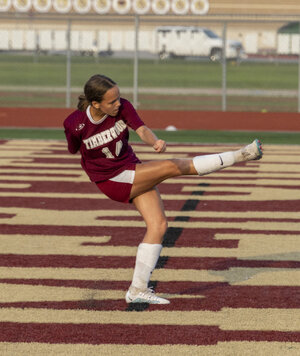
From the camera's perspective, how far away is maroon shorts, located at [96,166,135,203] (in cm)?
642

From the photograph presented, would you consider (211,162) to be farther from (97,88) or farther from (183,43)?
(183,43)

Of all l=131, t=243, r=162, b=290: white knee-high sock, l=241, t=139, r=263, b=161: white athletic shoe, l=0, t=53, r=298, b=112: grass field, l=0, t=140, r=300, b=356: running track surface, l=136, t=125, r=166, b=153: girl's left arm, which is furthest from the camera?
l=0, t=53, r=298, b=112: grass field

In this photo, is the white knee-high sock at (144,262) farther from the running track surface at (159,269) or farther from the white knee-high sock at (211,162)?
the white knee-high sock at (211,162)

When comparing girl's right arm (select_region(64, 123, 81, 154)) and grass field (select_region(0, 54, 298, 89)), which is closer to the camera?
girl's right arm (select_region(64, 123, 81, 154))

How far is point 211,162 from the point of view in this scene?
641cm

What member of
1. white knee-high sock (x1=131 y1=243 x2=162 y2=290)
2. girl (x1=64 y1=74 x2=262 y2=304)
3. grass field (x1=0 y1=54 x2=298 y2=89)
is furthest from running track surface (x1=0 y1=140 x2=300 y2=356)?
grass field (x1=0 y1=54 x2=298 y2=89)

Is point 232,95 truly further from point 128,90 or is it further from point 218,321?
point 218,321

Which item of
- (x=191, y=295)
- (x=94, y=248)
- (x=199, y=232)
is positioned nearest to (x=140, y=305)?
(x=191, y=295)

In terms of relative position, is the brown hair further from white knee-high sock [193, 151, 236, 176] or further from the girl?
white knee-high sock [193, 151, 236, 176]

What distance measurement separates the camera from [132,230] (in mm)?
9422

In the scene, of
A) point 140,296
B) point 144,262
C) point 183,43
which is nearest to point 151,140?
point 144,262

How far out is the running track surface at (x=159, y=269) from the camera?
19.2 feet

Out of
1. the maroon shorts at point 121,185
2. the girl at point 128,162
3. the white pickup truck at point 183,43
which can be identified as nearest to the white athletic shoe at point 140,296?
the girl at point 128,162

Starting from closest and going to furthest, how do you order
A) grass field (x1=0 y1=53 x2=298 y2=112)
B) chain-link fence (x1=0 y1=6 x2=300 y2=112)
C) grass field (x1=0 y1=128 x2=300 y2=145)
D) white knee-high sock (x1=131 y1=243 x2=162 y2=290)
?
white knee-high sock (x1=131 y1=243 x2=162 y2=290), grass field (x1=0 y1=128 x2=300 y2=145), chain-link fence (x1=0 y1=6 x2=300 y2=112), grass field (x1=0 y1=53 x2=298 y2=112)
